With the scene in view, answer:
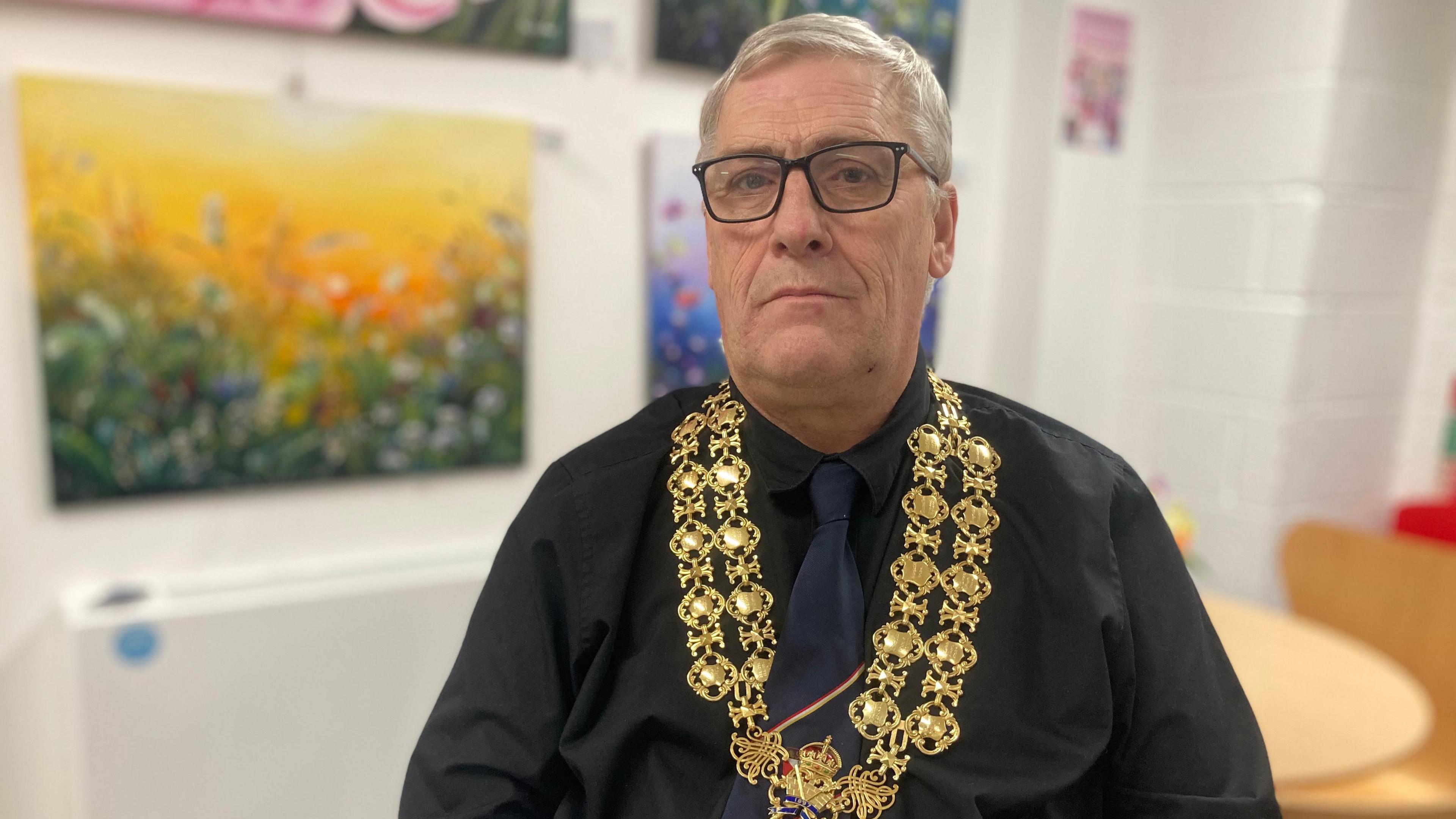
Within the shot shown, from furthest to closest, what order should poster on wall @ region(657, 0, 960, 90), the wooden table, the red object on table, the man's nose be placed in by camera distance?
the red object on table → poster on wall @ region(657, 0, 960, 90) → the wooden table → the man's nose

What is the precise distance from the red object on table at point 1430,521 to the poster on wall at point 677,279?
155cm

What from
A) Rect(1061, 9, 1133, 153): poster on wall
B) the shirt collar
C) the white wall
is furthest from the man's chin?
the white wall

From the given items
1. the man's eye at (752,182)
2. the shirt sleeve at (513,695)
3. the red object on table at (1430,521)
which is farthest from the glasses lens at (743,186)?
the red object on table at (1430,521)

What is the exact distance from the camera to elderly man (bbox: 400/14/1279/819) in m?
0.92

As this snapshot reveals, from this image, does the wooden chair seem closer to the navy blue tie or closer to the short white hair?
the navy blue tie

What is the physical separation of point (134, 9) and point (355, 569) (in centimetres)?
106

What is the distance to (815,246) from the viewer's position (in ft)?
2.98

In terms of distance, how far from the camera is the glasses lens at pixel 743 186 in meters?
0.93

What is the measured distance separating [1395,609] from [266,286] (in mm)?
2518

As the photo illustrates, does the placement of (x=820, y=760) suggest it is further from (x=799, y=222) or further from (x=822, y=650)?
(x=799, y=222)

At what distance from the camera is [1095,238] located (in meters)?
2.72

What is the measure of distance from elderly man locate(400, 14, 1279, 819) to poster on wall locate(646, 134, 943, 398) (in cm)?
104

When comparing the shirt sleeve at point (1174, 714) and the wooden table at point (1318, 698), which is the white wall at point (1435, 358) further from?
the shirt sleeve at point (1174, 714)

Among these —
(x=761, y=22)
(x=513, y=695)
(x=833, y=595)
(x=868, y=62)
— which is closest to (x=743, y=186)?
(x=868, y=62)
